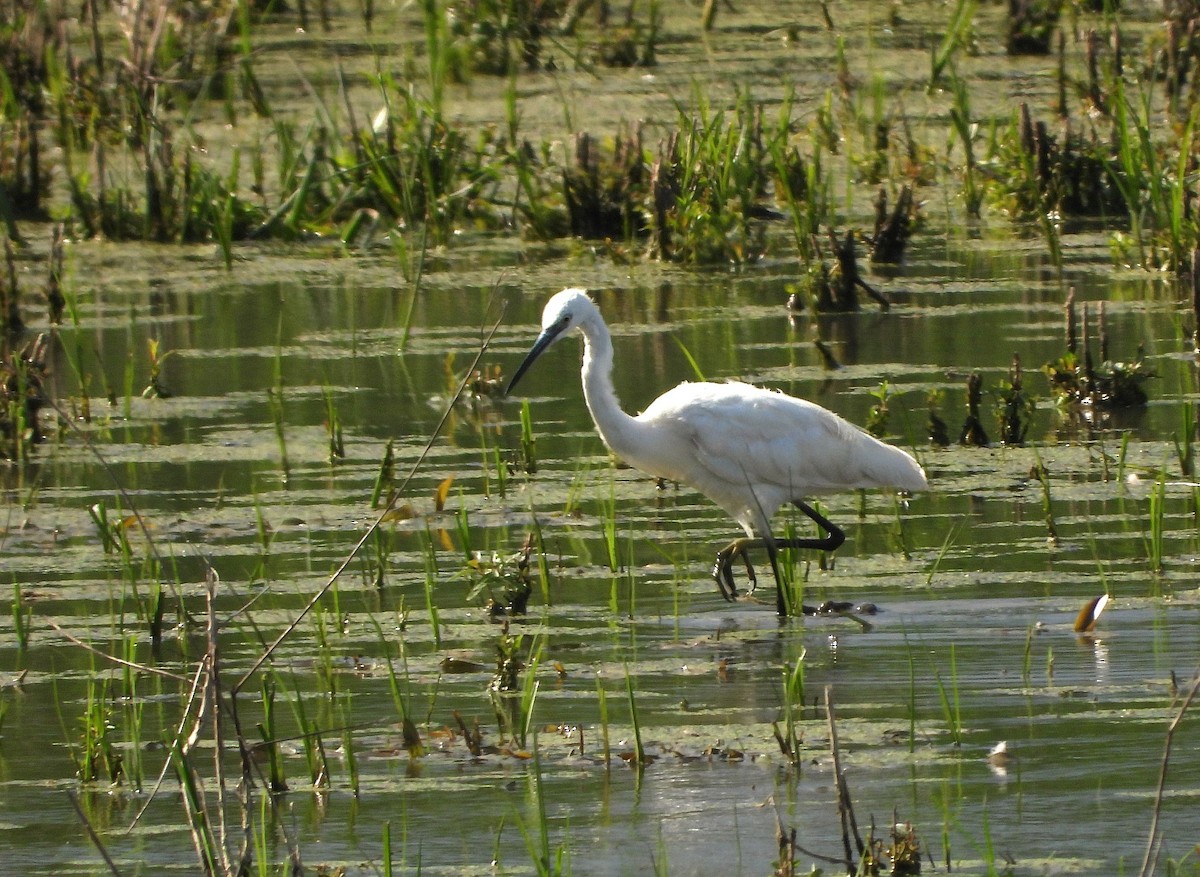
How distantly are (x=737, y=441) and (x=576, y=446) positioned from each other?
1237 mm

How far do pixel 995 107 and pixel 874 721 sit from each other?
27.7ft

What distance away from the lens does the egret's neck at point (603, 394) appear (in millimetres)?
6688

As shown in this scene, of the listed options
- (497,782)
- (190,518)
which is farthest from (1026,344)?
(497,782)

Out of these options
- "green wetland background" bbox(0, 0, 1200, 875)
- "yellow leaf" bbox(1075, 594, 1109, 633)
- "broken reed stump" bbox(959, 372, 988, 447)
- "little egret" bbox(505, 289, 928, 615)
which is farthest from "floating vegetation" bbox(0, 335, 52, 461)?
"yellow leaf" bbox(1075, 594, 1109, 633)

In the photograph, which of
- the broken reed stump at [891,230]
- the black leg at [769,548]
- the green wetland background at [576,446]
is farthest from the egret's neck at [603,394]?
the broken reed stump at [891,230]

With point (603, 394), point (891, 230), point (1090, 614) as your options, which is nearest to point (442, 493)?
point (603, 394)

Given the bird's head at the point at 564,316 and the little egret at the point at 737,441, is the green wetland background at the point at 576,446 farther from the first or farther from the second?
the bird's head at the point at 564,316

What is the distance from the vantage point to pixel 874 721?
4898mm

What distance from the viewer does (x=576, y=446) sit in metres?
7.84

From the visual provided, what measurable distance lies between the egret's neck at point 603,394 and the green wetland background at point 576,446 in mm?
304

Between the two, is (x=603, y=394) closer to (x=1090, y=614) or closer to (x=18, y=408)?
(x=1090, y=614)

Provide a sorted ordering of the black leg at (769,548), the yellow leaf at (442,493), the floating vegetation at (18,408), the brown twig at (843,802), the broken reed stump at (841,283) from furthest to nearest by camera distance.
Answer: the broken reed stump at (841,283) < the floating vegetation at (18,408) < the yellow leaf at (442,493) < the black leg at (769,548) < the brown twig at (843,802)

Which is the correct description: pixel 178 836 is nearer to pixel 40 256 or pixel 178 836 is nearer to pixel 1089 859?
pixel 1089 859

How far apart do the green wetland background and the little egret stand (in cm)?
21
